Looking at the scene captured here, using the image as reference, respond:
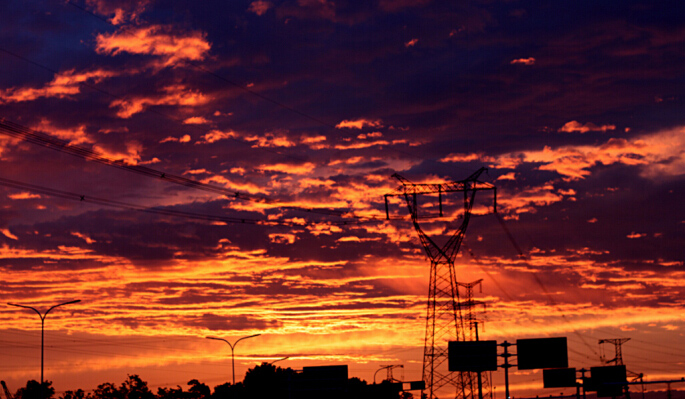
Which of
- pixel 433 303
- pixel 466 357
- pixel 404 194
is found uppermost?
pixel 404 194

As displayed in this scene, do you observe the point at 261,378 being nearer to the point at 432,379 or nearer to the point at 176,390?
the point at 176,390

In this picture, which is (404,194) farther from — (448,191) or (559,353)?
(559,353)

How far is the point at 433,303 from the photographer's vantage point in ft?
274

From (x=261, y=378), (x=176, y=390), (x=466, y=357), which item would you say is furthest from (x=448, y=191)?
(x=176, y=390)

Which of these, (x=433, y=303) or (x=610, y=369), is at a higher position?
(x=433, y=303)

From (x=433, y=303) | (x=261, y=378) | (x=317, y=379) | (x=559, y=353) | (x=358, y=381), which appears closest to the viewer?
(x=559, y=353)

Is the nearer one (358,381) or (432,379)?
(432,379)

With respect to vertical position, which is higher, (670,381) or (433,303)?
(433,303)

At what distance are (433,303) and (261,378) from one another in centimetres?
8400

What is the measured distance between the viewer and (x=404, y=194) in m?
84.9

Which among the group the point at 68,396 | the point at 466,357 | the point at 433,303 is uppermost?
the point at 433,303

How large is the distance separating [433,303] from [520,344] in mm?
11234

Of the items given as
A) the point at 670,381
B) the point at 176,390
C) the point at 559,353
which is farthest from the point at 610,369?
the point at 176,390

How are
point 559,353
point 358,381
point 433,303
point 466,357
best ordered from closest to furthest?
point 559,353, point 466,357, point 433,303, point 358,381
